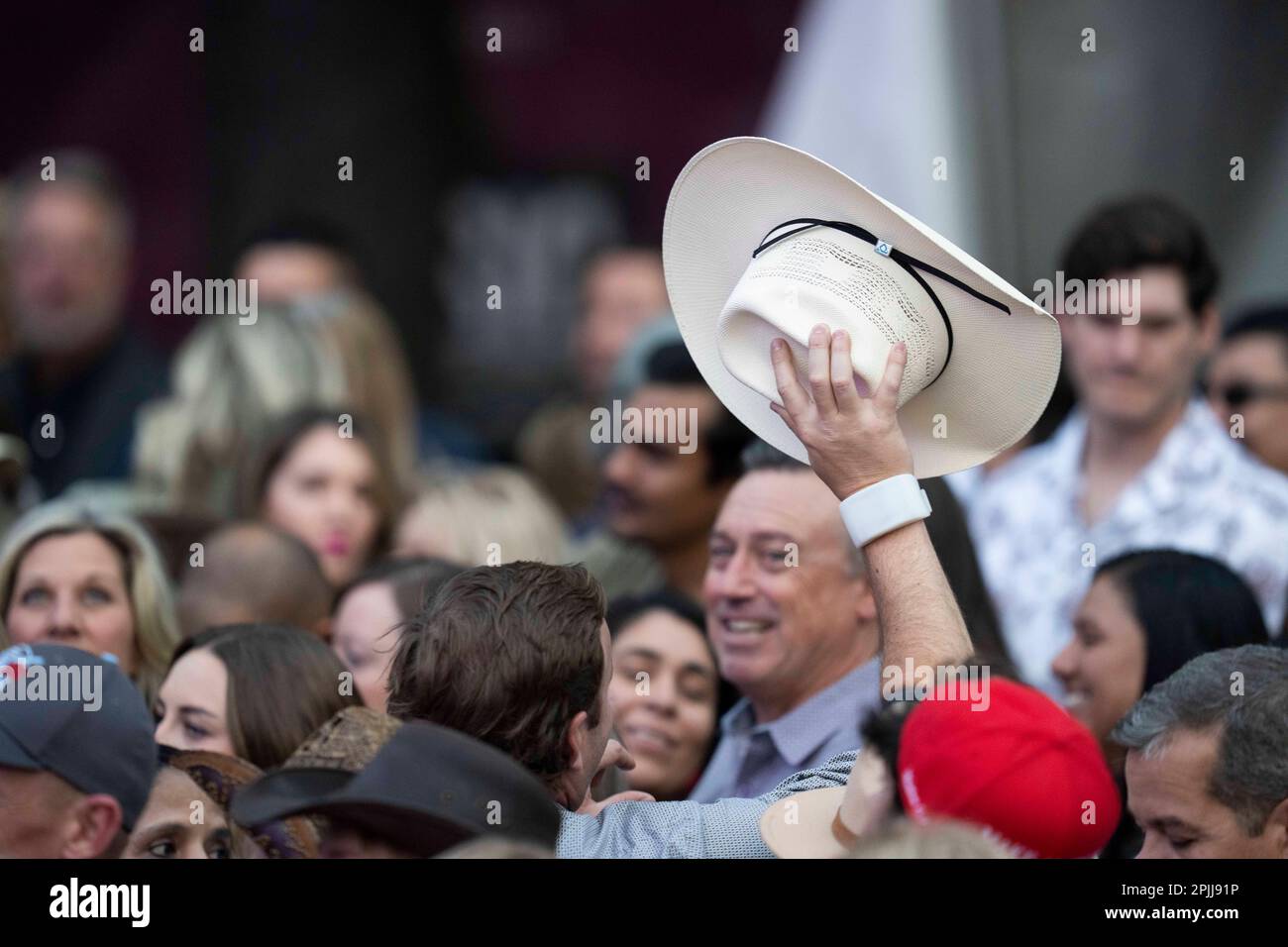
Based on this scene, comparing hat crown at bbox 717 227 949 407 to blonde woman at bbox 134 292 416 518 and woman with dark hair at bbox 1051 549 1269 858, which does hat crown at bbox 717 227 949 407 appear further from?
blonde woman at bbox 134 292 416 518

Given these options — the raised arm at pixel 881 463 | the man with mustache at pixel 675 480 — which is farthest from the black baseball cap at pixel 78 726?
the man with mustache at pixel 675 480

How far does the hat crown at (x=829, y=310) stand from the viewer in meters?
2.74

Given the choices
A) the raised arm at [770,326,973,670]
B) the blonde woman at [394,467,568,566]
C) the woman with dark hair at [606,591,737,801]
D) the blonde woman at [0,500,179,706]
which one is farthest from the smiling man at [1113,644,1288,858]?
the blonde woman at [394,467,568,566]

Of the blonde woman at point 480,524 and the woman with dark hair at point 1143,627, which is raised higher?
the blonde woman at point 480,524

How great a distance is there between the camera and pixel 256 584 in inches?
180

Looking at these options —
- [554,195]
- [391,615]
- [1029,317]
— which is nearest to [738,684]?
[391,615]

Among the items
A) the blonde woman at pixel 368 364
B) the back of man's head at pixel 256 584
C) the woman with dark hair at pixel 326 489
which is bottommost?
the back of man's head at pixel 256 584

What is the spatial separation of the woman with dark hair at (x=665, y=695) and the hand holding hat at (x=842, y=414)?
142 cm

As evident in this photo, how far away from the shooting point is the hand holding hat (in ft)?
8.92

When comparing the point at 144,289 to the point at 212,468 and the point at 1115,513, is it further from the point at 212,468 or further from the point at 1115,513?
the point at 1115,513

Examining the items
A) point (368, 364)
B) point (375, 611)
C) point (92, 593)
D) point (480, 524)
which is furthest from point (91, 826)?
point (368, 364)

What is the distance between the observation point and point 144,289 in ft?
27.9

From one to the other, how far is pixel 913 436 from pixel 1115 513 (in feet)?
6.58

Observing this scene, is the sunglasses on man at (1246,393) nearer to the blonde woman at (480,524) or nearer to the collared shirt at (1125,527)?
the collared shirt at (1125,527)
